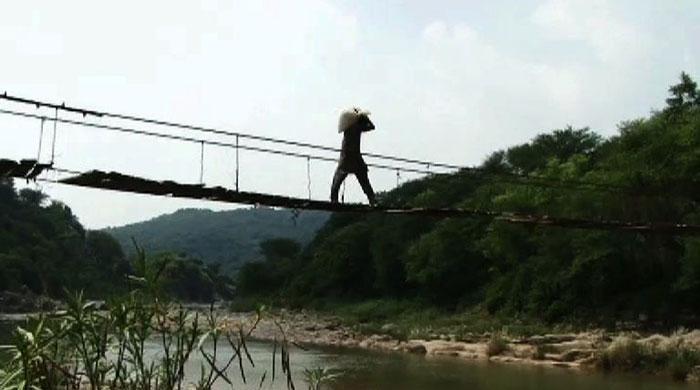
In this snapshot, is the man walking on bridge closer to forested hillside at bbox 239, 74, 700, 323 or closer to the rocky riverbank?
forested hillside at bbox 239, 74, 700, 323

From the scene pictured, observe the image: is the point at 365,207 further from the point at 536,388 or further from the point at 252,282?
the point at 252,282

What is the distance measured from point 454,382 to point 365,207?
11.4 metres

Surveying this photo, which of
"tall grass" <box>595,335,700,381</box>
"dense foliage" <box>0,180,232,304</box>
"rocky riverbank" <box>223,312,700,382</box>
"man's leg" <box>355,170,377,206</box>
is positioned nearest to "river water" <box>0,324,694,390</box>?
"tall grass" <box>595,335,700,381</box>

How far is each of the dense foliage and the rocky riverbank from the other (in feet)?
72.9

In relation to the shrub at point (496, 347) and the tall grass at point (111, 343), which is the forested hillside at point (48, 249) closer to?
the shrub at point (496, 347)

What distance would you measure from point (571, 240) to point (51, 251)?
46.9m

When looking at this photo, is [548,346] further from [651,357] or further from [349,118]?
[349,118]

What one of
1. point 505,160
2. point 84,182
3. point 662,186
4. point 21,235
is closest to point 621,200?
point 662,186

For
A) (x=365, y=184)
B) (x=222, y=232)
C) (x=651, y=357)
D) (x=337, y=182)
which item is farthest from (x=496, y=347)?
(x=222, y=232)

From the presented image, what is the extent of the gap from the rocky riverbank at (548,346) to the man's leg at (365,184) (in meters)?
9.59

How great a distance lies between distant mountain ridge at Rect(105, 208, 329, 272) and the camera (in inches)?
5844

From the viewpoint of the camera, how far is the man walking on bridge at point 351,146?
9625mm

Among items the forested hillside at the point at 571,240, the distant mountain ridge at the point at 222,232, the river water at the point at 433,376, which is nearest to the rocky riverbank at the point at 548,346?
the river water at the point at 433,376

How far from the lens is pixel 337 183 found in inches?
380
